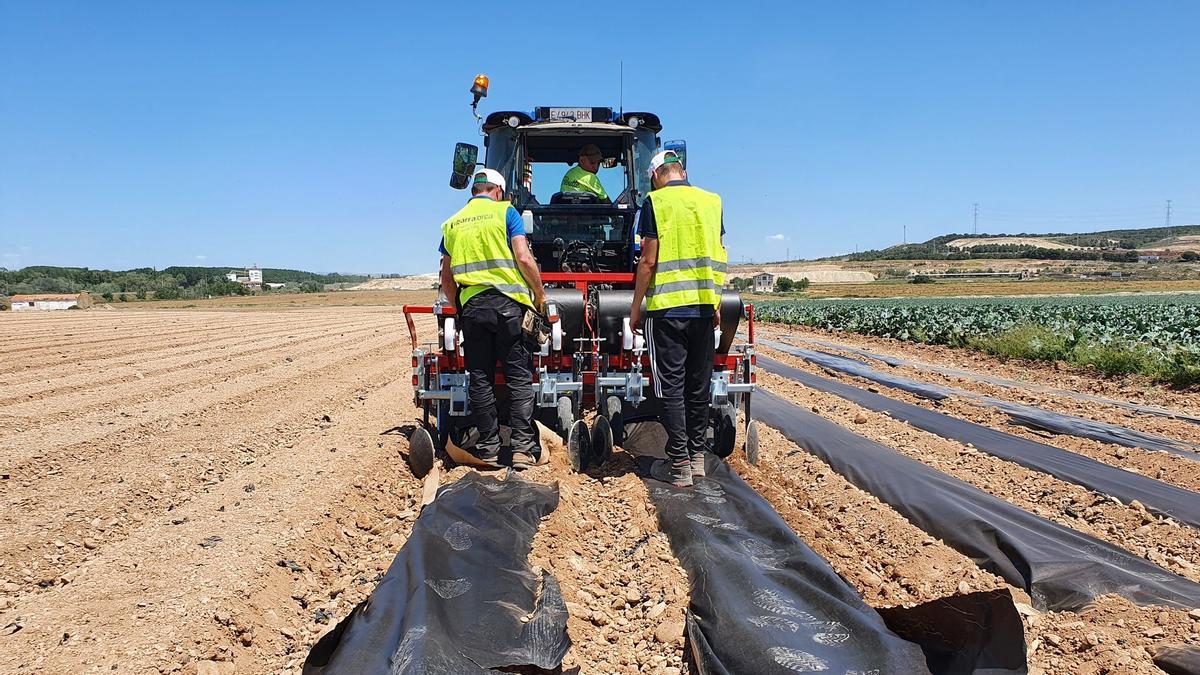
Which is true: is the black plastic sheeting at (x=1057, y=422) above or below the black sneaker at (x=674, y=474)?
below

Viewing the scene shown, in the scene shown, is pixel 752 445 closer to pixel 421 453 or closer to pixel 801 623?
pixel 421 453

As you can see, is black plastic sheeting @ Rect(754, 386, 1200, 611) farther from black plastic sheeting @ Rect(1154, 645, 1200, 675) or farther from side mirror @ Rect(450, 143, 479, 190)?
side mirror @ Rect(450, 143, 479, 190)

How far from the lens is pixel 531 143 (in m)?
7.80

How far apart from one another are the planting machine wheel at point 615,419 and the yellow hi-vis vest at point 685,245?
3.76ft

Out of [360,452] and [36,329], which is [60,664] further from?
[36,329]

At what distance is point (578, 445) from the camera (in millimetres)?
5777

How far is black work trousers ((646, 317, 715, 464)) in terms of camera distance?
5273 millimetres

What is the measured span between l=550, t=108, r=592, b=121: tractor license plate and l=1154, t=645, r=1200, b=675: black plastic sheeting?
6103mm

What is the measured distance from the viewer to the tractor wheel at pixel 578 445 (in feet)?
18.9

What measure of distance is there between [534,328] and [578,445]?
95 cm

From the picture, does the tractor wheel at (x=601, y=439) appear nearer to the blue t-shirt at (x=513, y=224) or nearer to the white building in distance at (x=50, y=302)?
the blue t-shirt at (x=513, y=224)

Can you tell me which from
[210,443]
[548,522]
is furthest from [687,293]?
[210,443]

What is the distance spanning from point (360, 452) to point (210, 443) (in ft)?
5.19

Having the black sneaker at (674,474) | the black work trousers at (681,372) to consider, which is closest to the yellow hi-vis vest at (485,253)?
the black work trousers at (681,372)
